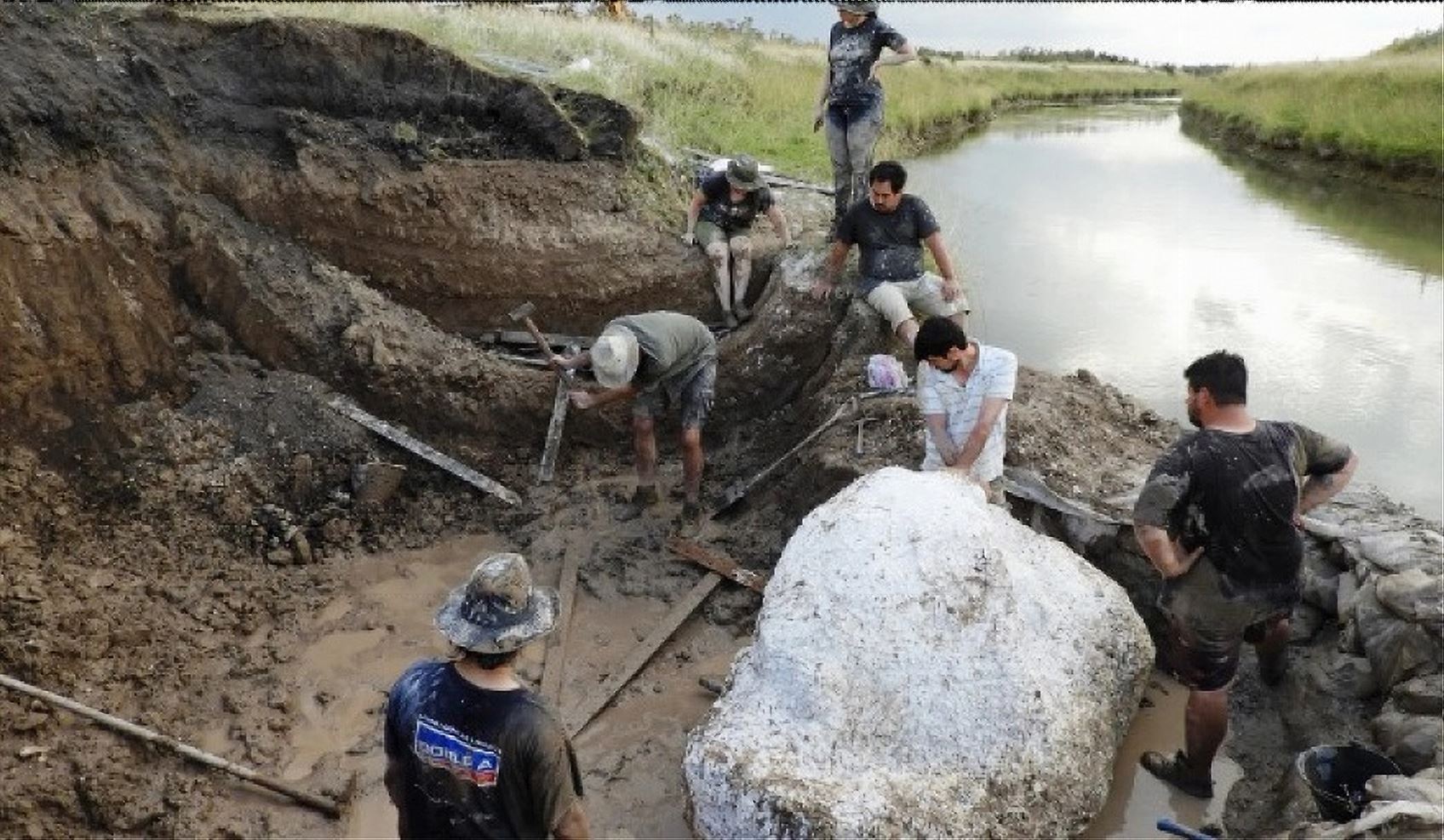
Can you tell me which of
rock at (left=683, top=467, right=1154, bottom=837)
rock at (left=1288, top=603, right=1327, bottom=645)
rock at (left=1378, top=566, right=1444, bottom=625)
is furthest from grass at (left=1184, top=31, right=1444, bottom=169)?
rock at (left=683, top=467, right=1154, bottom=837)

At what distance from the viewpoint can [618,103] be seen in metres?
8.80

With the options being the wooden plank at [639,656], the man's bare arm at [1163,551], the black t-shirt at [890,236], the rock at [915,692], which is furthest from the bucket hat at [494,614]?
the black t-shirt at [890,236]

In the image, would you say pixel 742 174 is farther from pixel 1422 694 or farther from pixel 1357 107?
pixel 1357 107

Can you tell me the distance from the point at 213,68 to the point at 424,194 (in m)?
1.87

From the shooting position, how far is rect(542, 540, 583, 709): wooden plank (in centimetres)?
524

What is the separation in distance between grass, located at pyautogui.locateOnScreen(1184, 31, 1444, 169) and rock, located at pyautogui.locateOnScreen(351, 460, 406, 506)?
16.9 m

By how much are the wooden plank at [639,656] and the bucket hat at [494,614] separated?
7.79 ft

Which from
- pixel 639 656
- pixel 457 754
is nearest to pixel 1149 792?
pixel 639 656

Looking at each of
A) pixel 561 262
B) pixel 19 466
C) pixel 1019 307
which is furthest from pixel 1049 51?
pixel 19 466

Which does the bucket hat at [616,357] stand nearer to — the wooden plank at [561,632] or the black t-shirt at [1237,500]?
the wooden plank at [561,632]

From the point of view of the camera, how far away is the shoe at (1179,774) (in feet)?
14.4

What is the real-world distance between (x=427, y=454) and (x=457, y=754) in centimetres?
445

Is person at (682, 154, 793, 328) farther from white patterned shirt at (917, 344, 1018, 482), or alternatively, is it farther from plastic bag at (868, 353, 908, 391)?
white patterned shirt at (917, 344, 1018, 482)

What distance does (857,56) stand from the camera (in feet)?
24.5
